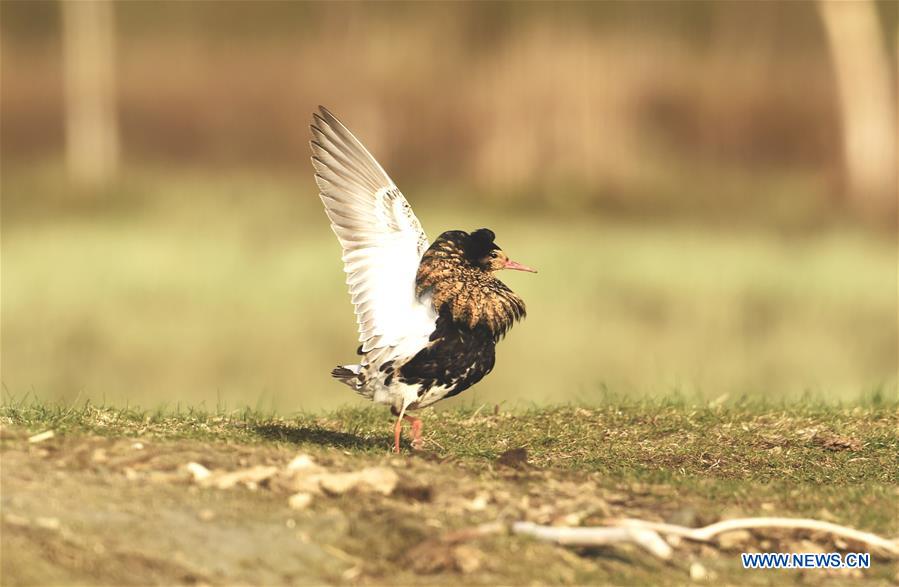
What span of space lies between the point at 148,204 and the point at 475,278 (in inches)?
668

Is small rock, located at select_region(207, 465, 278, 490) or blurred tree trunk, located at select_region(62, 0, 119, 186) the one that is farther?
blurred tree trunk, located at select_region(62, 0, 119, 186)

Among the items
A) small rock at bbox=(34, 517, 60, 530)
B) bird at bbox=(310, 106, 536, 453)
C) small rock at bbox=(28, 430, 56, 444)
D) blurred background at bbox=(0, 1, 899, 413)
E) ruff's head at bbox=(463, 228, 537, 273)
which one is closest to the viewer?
small rock at bbox=(34, 517, 60, 530)

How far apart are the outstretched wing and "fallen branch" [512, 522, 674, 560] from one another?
80.8 inches

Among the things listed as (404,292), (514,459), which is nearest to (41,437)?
(404,292)

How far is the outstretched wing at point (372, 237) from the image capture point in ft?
26.2

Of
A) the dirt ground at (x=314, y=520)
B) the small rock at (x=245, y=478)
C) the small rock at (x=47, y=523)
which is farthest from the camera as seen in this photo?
the small rock at (x=245, y=478)

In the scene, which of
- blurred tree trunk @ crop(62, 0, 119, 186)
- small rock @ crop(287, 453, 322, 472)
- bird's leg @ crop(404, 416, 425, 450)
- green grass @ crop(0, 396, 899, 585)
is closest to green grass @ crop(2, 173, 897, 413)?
green grass @ crop(0, 396, 899, 585)

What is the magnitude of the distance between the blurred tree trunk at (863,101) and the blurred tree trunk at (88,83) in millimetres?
13416

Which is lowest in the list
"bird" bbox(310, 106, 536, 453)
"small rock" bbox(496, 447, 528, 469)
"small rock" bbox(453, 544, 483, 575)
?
"small rock" bbox(453, 544, 483, 575)

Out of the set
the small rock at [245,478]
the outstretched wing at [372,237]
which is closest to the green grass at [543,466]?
the small rock at [245,478]

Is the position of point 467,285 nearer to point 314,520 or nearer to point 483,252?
point 483,252

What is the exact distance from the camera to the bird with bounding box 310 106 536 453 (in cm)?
789

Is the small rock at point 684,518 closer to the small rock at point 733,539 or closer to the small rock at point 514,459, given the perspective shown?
the small rock at point 733,539

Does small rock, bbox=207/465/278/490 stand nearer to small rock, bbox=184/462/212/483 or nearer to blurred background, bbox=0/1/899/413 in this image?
small rock, bbox=184/462/212/483
